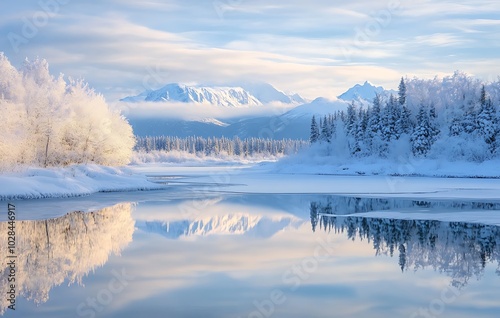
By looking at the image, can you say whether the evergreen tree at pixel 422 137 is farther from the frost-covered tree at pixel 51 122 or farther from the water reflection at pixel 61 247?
the water reflection at pixel 61 247

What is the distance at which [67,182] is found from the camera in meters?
43.5

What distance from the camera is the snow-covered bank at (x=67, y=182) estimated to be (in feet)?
126

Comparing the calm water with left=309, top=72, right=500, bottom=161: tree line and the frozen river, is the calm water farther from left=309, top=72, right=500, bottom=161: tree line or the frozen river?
left=309, top=72, right=500, bottom=161: tree line

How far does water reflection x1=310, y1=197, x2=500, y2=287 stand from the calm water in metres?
0.06

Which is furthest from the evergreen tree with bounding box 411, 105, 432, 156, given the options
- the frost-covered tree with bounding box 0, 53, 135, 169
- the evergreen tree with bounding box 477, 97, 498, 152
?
the frost-covered tree with bounding box 0, 53, 135, 169

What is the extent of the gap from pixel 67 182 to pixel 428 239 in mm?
30670

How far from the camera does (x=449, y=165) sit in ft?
270

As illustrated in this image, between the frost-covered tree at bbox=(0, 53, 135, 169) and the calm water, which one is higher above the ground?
the frost-covered tree at bbox=(0, 53, 135, 169)

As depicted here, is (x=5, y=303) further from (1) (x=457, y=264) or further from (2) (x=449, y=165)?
(2) (x=449, y=165)

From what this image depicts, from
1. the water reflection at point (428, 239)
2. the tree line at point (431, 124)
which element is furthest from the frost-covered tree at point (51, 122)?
the tree line at point (431, 124)

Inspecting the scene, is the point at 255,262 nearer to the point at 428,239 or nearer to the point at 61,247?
the point at 61,247

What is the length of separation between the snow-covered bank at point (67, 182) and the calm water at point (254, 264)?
7.88 meters

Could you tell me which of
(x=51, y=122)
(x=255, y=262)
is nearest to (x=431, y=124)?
(x=51, y=122)

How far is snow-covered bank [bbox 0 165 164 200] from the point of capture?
126 feet
